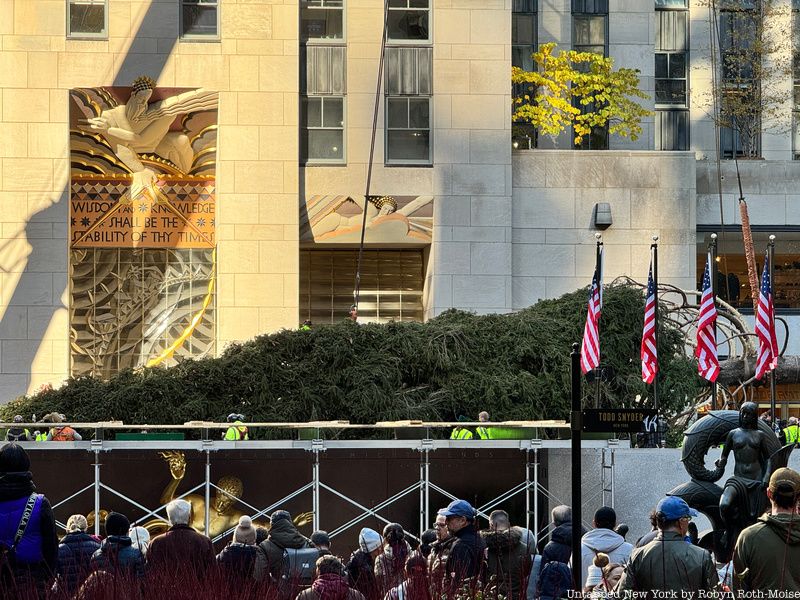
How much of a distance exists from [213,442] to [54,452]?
9.13ft

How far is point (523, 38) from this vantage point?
4097cm

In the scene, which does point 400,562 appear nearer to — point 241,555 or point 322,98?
point 241,555

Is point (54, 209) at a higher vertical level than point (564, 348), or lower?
higher

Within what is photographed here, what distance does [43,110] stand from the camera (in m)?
35.3

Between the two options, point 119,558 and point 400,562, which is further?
point 119,558

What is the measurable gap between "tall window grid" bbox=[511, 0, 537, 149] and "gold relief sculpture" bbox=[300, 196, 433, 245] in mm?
5569

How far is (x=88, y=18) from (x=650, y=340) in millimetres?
17821

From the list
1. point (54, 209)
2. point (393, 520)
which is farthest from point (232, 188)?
point (393, 520)

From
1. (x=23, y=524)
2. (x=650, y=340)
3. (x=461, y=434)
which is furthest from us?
(x=650, y=340)

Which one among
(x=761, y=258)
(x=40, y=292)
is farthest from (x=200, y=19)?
(x=761, y=258)

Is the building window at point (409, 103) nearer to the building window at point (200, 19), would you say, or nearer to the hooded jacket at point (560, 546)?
the building window at point (200, 19)

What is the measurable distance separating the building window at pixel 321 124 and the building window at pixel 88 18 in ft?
17.2

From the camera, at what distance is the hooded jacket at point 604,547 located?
12.1 meters

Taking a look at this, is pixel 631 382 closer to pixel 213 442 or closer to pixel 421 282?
pixel 213 442
